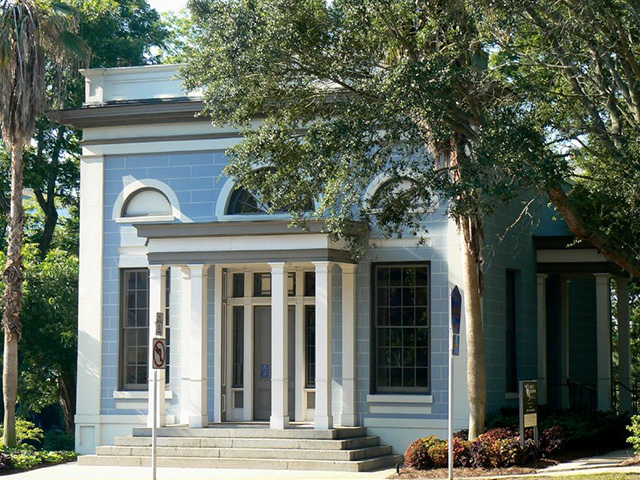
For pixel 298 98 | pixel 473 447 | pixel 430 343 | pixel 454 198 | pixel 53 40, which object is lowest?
pixel 473 447

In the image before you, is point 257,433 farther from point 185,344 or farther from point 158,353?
point 158,353

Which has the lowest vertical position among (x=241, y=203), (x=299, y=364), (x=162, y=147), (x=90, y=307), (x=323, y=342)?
(x=299, y=364)

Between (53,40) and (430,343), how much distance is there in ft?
34.7

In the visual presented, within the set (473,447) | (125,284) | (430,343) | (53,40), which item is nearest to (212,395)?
(125,284)

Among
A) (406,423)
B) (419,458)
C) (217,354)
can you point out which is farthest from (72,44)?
(419,458)

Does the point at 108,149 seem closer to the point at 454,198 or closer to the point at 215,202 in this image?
the point at 215,202

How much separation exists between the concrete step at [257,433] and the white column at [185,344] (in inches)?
22.7

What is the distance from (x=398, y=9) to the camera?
16484 millimetres

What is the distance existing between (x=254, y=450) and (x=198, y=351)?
2.32 m

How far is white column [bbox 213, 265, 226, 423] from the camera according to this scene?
74.5 feet

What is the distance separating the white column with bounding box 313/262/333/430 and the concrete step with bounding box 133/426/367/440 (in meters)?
0.34

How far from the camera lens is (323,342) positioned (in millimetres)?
21094

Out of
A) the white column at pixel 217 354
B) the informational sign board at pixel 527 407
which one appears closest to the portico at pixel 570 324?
the informational sign board at pixel 527 407

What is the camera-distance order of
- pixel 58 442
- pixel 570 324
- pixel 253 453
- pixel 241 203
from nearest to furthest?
1. pixel 253 453
2. pixel 241 203
3. pixel 570 324
4. pixel 58 442
